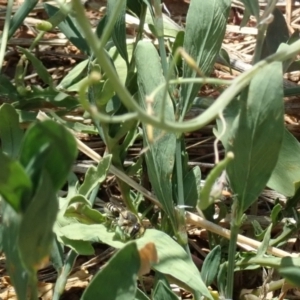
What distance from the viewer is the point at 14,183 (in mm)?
665

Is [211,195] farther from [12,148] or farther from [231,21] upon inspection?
[231,21]

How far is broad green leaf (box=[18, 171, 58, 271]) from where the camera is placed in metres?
0.66

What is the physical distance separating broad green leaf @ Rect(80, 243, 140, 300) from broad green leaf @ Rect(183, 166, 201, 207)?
0.34 meters

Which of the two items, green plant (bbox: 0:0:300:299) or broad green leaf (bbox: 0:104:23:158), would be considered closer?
green plant (bbox: 0:0:300:299)

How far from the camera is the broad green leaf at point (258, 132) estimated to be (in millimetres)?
854

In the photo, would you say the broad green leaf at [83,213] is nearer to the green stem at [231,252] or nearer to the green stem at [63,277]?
the green stem at [63,277]

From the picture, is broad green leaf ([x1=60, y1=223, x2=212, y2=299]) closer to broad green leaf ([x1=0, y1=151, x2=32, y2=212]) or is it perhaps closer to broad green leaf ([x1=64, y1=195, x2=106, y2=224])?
broad green leaf ([x1=64, y1=195, x2=106, y2=224])

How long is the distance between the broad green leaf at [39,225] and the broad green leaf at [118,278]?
0.09 m

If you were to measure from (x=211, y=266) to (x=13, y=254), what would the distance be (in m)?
0.35

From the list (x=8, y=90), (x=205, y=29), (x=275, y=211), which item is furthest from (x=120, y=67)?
(x=275, y=211)

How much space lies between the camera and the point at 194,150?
1490 mm

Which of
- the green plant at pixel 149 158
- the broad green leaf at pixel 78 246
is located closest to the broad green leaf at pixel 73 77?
the green plant at pixel 149 158

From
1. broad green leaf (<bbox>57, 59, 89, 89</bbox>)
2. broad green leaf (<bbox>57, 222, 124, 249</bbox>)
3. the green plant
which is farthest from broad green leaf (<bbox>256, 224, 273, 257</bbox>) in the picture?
broad green leaf (<bbox>57, 59, 89, 89</bbox>)

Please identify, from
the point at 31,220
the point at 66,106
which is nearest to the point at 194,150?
the point at 66,106
